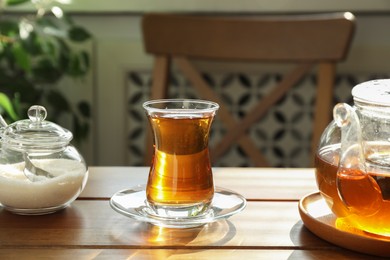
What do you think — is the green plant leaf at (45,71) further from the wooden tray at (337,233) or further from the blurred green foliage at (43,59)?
the wooden tray at (337,233)

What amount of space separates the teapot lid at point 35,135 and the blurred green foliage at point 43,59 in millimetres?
755

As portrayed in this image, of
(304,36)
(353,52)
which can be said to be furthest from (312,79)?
(304,36)

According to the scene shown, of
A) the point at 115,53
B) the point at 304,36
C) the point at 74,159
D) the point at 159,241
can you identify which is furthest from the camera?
the point at 115,53

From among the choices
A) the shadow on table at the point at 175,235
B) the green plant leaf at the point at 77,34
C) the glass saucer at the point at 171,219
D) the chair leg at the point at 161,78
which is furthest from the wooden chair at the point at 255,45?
the shadow on table at the point at 175,235

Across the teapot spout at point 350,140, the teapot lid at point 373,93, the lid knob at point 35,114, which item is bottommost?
the lid knob at point 35,114

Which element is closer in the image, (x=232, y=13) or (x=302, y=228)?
(x=302, y=228)

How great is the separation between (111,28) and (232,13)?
33 centimetres

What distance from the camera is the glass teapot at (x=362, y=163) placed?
68 centimetres

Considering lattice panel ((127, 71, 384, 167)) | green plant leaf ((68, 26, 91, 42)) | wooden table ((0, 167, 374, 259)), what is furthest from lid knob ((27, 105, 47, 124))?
lattice panel ((127, 71, 384, 167))

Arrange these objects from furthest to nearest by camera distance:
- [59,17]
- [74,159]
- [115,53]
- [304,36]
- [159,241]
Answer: [115,53], [59,17], [304,36], [74,159], [159,241]

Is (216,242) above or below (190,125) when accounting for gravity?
below

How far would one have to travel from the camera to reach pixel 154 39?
1.46 m

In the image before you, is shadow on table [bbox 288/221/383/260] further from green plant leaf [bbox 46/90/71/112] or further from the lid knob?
green plant leaf [bbox 46/90/71/112]

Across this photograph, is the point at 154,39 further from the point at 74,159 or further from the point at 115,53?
the point at 74,159
